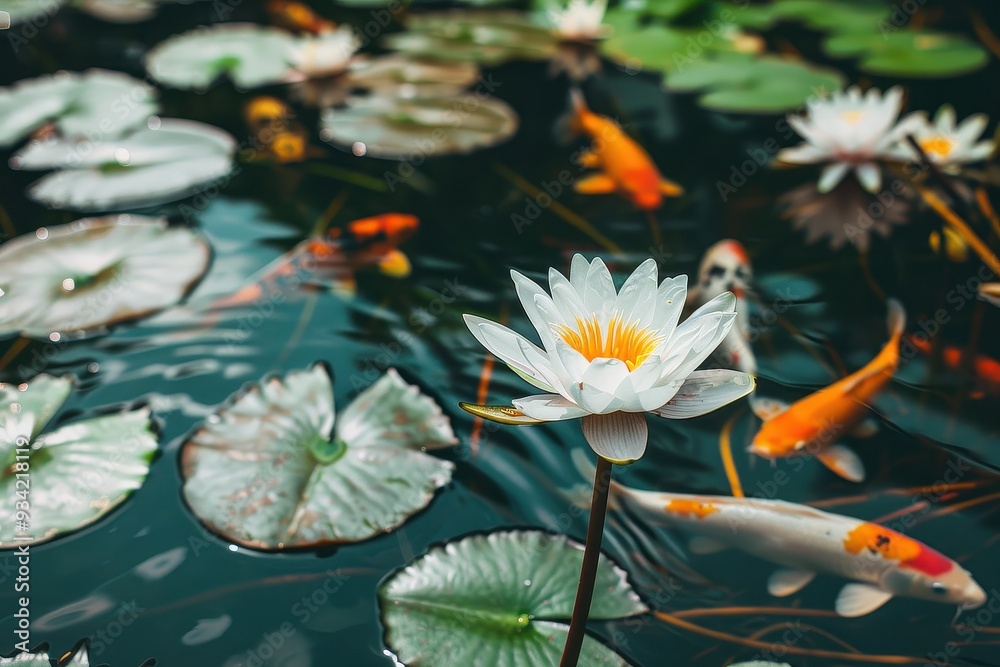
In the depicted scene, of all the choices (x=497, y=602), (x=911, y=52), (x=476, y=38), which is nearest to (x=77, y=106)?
(x=476, y=38)

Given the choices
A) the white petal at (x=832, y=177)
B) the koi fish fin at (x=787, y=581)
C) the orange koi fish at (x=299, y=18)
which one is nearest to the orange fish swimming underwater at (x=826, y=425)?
the koi fish fin at (x=787, y=581)

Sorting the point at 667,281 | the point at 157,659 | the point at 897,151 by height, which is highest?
the point at 667,281

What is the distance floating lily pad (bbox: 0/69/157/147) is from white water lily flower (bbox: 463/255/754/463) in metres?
1.96

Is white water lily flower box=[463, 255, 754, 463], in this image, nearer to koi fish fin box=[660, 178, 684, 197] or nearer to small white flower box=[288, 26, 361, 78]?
koi fish fin box=[660, 178, 684, 197]

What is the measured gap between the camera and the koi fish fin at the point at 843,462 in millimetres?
1437

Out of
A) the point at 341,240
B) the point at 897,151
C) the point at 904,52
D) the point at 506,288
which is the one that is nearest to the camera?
the point at 506,288

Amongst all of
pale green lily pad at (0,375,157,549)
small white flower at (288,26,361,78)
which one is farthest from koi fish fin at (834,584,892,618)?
small white flower at (288,26,361,78)

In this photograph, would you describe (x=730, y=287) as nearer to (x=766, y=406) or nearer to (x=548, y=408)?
(x=766, y=406)

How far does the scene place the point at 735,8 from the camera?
10.8 feet

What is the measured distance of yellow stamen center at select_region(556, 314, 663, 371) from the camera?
Answer: 38.0 inches

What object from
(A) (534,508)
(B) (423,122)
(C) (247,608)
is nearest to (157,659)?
(C) (247,608)

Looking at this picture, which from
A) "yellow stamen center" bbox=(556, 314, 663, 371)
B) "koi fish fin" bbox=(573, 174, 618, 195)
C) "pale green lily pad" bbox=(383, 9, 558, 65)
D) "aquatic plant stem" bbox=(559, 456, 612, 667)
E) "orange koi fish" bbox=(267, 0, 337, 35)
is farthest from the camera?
"orange koi fish" bbox=(267, 0, 337, 35)

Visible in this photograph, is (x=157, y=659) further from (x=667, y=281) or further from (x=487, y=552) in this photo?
(x=667, y=281)

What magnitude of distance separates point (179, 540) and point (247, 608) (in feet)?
0.62
